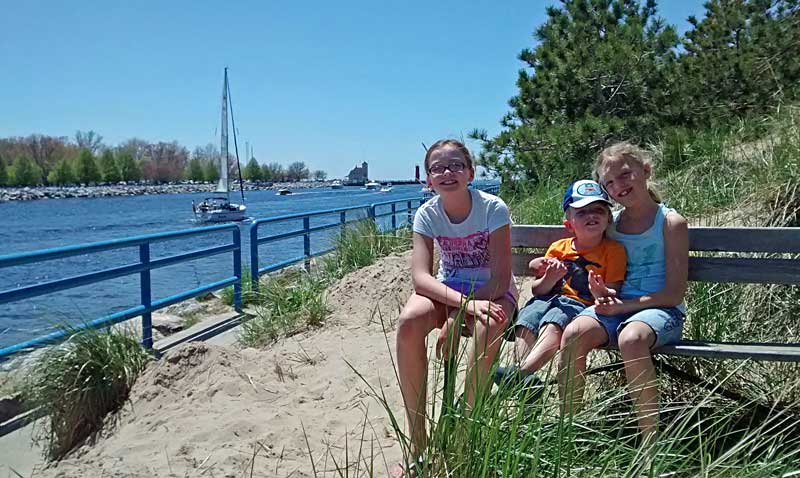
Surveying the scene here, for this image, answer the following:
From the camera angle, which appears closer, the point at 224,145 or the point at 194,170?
the point at 224,145

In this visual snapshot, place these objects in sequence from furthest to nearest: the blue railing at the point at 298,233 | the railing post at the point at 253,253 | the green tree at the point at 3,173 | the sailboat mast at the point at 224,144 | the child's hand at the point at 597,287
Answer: the green tree at the point at 3,173 → the sailboat mast at the point at 224,144 → the blue railing at the point at 298,233 → the railing post at the point at 253,253 → the child's hand at the point at 597,287

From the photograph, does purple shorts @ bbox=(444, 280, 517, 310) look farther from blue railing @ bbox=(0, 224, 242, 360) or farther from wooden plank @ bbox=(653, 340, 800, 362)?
blue railing @ bbox=(0, 224, 242, 360)

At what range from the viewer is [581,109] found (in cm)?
1042

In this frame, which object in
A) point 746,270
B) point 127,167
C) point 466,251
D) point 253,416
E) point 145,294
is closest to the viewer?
point 746,270

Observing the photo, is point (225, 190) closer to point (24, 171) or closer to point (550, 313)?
point (550, 313)

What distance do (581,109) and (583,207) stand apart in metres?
7.95

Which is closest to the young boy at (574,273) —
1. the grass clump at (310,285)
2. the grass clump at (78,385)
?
the grass clump at (78,385)

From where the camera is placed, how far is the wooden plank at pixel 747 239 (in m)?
3.00

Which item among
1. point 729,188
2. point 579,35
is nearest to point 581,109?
point 579,35

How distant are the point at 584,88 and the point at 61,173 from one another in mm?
114383

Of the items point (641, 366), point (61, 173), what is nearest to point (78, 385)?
point (641, 366)

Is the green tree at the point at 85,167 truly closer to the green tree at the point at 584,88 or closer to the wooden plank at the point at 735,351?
the green tree at the point at 584,88

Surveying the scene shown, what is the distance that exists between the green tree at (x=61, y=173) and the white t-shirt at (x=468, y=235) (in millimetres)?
118418

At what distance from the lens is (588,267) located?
3.04 metres
